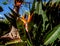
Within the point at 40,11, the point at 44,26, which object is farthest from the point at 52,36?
the point at 40,11

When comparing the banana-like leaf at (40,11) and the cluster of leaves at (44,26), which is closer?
the cluster of leaves at (44,26)

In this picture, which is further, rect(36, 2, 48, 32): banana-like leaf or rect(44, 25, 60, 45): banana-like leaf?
rect(36, 2, 48, 32): banana-like leaf

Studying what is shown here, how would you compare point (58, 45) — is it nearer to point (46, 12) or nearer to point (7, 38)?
point (46, 12)

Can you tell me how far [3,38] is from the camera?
2877mm

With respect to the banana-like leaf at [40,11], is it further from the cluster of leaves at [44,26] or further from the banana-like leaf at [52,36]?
the banana-like leaf at [52,36]

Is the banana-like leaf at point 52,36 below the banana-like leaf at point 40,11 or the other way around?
below

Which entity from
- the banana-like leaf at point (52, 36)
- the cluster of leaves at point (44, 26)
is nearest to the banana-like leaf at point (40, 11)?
the cluster of leaves at point (44, 26)

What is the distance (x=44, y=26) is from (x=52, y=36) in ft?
0.98

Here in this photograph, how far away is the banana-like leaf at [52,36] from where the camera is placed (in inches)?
110

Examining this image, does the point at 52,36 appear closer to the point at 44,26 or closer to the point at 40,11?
the point at 44,26

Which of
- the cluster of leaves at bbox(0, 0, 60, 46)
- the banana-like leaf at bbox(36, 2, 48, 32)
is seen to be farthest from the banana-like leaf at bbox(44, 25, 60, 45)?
the banana-like leaf at bbox(36, 2, 48, 32)

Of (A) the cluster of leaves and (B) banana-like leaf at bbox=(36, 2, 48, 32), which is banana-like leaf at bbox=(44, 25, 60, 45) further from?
(B) banana-like leaf at bbox=(36, 2, 48, 32)

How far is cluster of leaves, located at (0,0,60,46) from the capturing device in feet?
9.30

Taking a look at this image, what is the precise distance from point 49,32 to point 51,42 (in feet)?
0.42
